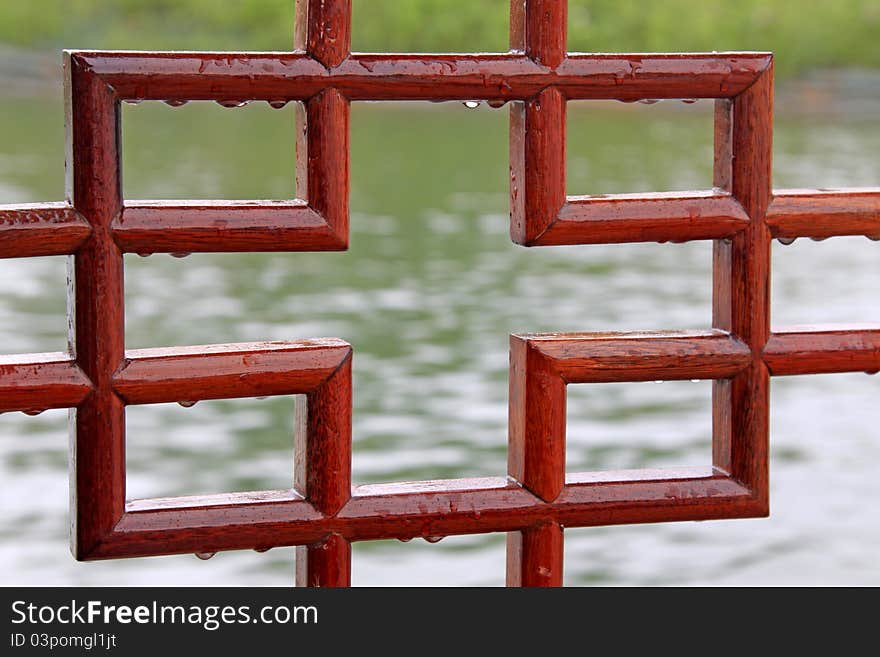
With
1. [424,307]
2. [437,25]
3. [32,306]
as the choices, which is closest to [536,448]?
[32,306]

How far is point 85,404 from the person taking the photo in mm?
779

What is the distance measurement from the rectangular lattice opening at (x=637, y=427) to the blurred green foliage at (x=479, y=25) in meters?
9.70

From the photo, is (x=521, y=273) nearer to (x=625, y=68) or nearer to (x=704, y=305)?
(x=704, y=305)

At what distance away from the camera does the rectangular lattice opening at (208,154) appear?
Result: 9.17 meters

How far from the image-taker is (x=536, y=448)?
0.85 m

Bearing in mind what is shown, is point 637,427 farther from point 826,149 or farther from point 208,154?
point 208,154

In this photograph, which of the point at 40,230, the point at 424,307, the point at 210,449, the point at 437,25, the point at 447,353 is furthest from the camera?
the point at 437,25

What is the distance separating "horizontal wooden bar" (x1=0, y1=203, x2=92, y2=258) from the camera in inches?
29.7

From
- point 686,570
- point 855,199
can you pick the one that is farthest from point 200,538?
point 686,570

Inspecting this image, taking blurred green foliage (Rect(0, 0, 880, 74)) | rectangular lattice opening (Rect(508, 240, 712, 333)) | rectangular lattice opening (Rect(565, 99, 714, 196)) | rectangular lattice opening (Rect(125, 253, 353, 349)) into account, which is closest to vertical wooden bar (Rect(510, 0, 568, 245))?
rectangular lattice opening (Rect(125, 253, 353, 349))

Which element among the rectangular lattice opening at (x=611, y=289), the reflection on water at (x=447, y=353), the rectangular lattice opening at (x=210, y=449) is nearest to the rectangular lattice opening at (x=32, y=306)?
the reflection on water at (x=447, y=353)

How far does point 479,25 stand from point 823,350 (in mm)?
14758

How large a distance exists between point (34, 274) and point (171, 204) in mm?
6644

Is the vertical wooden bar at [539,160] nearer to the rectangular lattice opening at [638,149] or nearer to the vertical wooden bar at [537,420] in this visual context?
the vertical wooden bar at [537,420]
